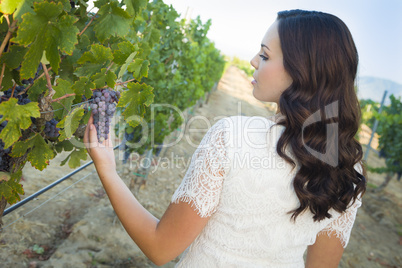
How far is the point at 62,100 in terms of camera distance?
1.08 meters

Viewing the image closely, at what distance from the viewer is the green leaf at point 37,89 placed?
3.51 ft

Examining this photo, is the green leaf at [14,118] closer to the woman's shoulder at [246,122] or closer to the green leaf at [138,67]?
the green leaf at [138,67]

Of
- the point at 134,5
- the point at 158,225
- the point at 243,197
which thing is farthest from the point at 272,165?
the point at 134,5

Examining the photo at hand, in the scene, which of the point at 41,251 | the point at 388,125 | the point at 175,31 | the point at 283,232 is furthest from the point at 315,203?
the point at 388,125

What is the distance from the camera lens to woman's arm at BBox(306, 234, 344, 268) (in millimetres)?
1340

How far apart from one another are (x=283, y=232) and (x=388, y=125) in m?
8.39

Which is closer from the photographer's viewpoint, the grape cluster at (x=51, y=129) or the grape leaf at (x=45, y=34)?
the grape leaf at (x=45, y=34)

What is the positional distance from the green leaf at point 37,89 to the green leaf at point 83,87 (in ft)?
0.33

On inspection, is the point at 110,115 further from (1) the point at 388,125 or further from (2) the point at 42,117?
(1) the point at 388,125

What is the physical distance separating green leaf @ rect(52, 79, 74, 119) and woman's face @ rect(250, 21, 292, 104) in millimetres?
656

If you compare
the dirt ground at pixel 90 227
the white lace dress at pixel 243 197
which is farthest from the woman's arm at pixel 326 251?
the dirt ground at pixel 90 227

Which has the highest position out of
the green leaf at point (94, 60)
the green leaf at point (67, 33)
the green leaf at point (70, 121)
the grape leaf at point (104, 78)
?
the green leaf at point (67, 33)

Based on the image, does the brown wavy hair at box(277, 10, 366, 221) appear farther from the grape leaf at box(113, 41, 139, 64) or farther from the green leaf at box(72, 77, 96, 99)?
the green leaf at box(72, 77, 96, 99)

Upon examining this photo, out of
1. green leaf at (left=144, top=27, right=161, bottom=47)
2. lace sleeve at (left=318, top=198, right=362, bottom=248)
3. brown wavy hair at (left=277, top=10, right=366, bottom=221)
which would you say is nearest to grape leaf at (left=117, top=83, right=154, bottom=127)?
brown wavy hair at (left=277, top=10, right=366, bottom=221)
